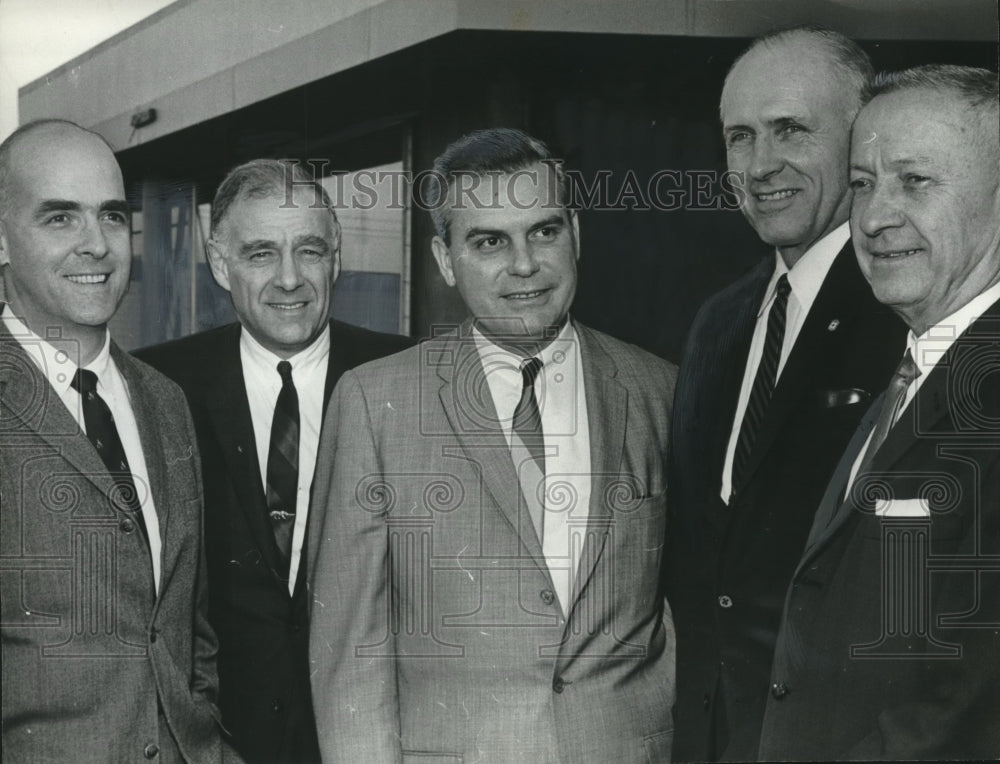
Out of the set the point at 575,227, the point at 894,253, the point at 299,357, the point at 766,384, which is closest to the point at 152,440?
the point at 299,357

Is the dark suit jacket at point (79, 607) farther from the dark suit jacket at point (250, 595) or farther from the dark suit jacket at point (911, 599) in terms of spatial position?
the dark suit jacket at point (911, 599)

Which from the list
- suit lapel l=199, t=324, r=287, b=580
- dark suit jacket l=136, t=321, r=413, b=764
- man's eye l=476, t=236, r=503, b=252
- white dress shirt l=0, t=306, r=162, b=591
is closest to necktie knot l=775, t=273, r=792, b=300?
man's eye l=476, t=236, r=503, b=252

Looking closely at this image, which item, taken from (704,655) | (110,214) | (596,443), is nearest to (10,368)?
(110,214)

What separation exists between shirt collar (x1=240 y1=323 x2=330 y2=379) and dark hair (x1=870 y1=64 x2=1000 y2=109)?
2.07 m

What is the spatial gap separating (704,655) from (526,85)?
2.06 m

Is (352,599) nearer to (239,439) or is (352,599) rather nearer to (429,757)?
(429,757)

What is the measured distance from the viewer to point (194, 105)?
3945mm

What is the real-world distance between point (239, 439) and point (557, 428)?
1089 millimetres

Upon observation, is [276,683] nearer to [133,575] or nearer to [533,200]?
[133,575]

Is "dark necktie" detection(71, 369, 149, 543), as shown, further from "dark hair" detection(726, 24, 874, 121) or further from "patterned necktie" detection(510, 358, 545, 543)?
"dark hair" detection(726, 24, 874, 121)

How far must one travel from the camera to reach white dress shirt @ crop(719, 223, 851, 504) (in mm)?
3770

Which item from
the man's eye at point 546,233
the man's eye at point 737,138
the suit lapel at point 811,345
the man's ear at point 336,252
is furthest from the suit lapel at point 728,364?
the man's ear at point 336,252

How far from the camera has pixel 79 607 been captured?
363 cm

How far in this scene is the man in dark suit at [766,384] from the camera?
146 inches
